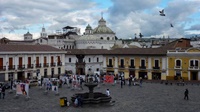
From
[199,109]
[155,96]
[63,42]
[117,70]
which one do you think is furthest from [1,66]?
[63,42]

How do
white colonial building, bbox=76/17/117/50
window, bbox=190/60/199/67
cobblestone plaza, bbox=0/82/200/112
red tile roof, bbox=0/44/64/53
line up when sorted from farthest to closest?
white colonial building, bbox=76/17/117/50
window, bbox=190/60/199/67
red tile roof, bbox=0/44/64/53
cobblestone plaza, bbox=0/82/200/112

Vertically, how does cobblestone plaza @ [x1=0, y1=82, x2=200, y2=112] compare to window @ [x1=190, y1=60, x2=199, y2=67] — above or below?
below

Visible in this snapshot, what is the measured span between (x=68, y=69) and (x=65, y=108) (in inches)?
1419

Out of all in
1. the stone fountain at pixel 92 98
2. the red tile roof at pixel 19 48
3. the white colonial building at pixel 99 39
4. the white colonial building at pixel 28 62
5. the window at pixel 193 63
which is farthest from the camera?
the white colonial building at pixel 99 39

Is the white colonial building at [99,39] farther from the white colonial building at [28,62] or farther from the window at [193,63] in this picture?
the window at [193,63]

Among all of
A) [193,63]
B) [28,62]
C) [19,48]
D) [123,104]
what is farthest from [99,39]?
[123,104]

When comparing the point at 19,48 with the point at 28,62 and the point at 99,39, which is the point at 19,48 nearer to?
the point at 28,62

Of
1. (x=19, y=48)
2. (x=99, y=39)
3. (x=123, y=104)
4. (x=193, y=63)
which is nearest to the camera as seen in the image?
(x=123, y=104)

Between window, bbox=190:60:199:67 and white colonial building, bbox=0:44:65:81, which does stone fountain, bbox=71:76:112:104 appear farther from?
window, bbox=190:60:199:67

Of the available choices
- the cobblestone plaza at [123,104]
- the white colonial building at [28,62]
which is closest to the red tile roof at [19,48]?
the white colonial building at [28,62]

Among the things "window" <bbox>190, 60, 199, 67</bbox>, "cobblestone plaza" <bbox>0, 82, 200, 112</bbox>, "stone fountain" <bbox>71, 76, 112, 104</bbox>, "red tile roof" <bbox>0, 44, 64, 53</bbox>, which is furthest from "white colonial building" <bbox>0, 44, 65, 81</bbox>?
"window" <bbox>190, 60, 199, 67</bbox>

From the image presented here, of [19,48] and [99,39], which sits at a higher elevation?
[99,39]

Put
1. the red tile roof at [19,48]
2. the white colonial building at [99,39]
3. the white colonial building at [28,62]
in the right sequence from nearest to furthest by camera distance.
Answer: the white colonial building at [28,62], the red tile roof at [19,48], the white colonial building at [99,39]

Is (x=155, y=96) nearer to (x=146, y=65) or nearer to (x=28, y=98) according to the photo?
(x=28, y=98)
